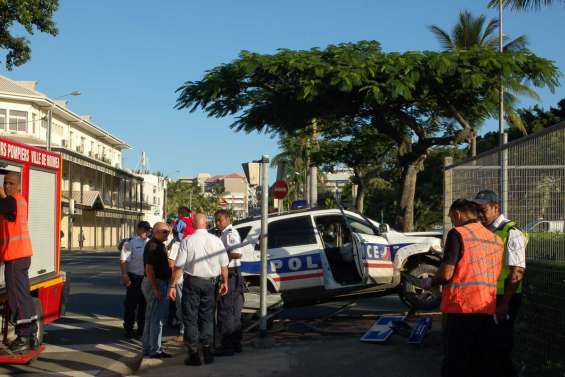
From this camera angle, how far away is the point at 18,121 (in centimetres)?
6150

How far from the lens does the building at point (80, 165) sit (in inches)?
2381

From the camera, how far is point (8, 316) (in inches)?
357

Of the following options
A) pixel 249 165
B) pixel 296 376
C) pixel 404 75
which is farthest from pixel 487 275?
pixel 404 75

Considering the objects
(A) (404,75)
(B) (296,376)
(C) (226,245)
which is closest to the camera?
(B) (296,376)

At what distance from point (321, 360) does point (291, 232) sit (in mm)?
4124

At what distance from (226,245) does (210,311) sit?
4.43 ft

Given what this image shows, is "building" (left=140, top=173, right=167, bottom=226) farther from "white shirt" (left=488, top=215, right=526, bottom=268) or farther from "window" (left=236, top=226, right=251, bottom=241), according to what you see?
"white shirt" (left=488, top=215, right=526, bottom=268)

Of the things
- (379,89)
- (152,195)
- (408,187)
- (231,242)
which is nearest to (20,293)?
(231,242)

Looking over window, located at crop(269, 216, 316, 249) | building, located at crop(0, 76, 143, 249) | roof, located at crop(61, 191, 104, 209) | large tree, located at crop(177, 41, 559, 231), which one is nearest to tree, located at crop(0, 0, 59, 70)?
large tree, located at crop(177, 41, 559, 231)

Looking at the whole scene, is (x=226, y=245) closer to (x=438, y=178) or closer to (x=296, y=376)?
(x=296, y=376)

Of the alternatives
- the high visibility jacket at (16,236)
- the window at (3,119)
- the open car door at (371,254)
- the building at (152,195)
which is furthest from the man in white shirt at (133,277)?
the building at (152,195)

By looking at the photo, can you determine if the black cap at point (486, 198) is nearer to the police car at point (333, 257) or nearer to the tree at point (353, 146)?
the police car at point (333, 257)

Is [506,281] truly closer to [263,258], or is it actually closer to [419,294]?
[263,258]

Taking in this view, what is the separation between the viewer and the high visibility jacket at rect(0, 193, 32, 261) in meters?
8.68
